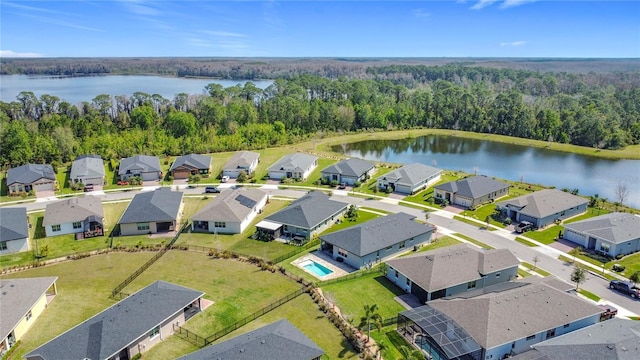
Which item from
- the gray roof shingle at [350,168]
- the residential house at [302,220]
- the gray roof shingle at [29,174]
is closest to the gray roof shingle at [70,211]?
the gray roof shingle at [29,174]

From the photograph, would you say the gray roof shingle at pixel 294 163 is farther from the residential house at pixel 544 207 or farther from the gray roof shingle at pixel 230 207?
the residential house at pixel 544 207

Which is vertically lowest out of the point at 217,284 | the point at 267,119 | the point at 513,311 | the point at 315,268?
the point at 217,284

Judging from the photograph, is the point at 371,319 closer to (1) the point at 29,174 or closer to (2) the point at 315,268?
(2) the point at 315,268

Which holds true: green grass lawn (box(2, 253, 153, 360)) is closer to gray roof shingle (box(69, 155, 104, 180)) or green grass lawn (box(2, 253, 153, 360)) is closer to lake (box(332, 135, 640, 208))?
gray roof shingle (box(69, 155, 104, 180))

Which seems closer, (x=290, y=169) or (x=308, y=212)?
(x=308, y=212)

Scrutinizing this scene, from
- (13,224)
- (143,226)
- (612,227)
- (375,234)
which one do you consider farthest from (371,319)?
(13,224)

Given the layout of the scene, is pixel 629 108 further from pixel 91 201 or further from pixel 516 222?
pixel 91 201

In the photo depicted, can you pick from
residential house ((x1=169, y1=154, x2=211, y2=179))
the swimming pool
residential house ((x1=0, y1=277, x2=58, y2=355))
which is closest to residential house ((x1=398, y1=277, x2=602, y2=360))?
the swimming pool
